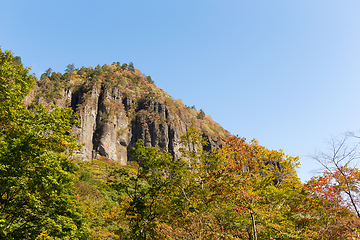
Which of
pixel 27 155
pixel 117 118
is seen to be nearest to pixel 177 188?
pixel 27 155

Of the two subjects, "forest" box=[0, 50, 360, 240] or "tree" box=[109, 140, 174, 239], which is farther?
"tree" box=[109, 140, 174, 239]

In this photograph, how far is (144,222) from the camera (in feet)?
33.2

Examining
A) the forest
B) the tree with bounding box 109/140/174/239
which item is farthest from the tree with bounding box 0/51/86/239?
the tree with bounding box 109/140/174/239

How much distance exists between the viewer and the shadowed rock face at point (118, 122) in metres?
61.0

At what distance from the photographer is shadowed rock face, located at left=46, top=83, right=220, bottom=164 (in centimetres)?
6103

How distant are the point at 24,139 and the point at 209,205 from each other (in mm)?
7936

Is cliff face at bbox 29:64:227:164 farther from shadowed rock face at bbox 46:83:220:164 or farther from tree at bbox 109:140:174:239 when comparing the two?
tree at bbox 109:140:174:239

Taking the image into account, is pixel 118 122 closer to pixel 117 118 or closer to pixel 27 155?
pixel 117 118

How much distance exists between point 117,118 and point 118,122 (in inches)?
59.6

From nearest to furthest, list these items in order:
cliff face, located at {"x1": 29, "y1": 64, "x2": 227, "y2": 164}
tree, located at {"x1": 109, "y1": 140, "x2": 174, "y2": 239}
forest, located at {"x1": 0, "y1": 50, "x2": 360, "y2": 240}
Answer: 1. forest, located at {"x1": 0, "y1": 50, "x2": 360, "y2": 240}
2. tree, located at {"x1": 109, "y1": 140, "x2": 174, "y2": 239}
3. cliff face, located at {"x1": 29, "y1": 64, "x2": 227, "y2": 164}

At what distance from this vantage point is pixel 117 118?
230 feet

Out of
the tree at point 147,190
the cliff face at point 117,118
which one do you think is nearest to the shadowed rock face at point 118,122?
the cliff face at point 117,118

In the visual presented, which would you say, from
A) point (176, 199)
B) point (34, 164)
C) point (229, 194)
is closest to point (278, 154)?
point (229, 194)

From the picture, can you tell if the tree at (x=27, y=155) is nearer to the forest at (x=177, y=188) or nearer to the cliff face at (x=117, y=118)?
the forest at (x=177, y=188)
